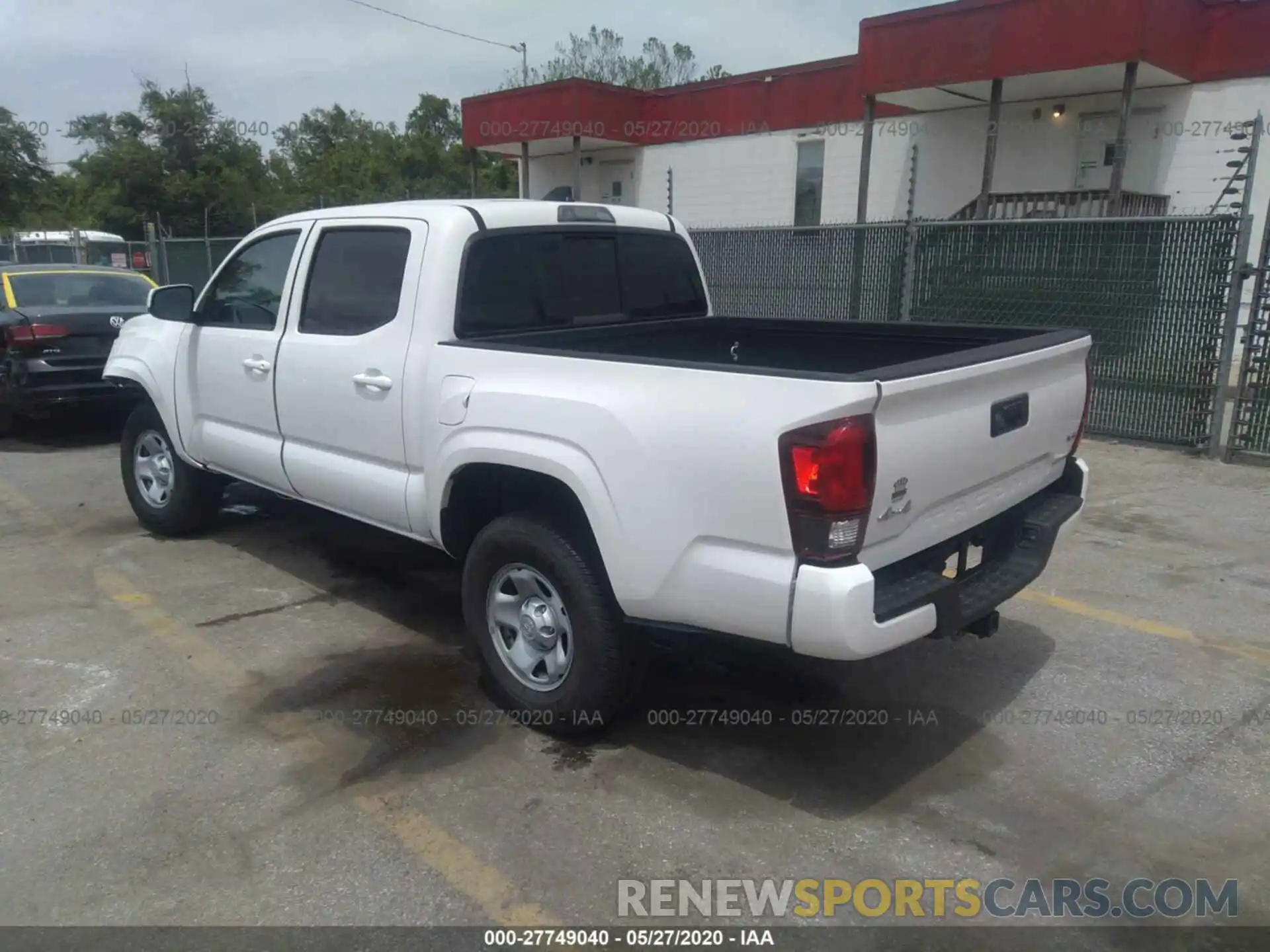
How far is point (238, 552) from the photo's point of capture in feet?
20.0

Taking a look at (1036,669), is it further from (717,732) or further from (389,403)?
(389,403)

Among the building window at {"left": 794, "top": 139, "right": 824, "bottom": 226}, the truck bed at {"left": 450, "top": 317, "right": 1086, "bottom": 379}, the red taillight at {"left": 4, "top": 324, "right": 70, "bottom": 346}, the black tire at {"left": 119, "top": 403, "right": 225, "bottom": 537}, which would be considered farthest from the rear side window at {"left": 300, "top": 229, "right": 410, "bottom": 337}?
the building window at {"left": 794, "top": 139, "right": 824, "bottom": 226}

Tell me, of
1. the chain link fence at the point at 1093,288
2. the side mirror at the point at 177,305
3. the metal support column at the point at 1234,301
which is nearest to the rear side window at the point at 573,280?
the side mirror at the point at 177,305

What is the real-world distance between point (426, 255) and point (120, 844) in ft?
8.04

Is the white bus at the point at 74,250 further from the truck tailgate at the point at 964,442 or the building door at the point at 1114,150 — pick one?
the truck tailgate at the point at 964,442

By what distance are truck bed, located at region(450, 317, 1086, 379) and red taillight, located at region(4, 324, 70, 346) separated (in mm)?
6662

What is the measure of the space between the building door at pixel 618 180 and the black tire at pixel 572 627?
20.7 meters

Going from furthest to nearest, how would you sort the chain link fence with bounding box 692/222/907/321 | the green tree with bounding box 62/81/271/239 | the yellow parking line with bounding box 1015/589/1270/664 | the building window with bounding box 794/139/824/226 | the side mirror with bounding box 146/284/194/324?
A: 1. the green tree with bounding box 62/81/271/239
2. the building window with bounding box 794/139/824/226
3. the chain link fence with bounding box 692/222/907/321
4. the side mirror with bounding box 146/284/194/324
5. the yellow parking line with bounding box 1015/589/1270/664

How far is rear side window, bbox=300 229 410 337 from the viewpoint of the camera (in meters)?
4.27

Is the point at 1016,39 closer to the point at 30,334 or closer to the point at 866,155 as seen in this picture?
the point at 866,155

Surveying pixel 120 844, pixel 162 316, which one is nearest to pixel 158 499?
pixel 162 316

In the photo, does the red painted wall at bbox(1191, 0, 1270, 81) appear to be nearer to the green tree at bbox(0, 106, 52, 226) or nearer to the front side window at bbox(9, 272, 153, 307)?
the front side window at bbox(9, 272, 153, 307)

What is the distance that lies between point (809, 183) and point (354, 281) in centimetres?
1721

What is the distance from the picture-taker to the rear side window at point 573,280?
4180 mm
